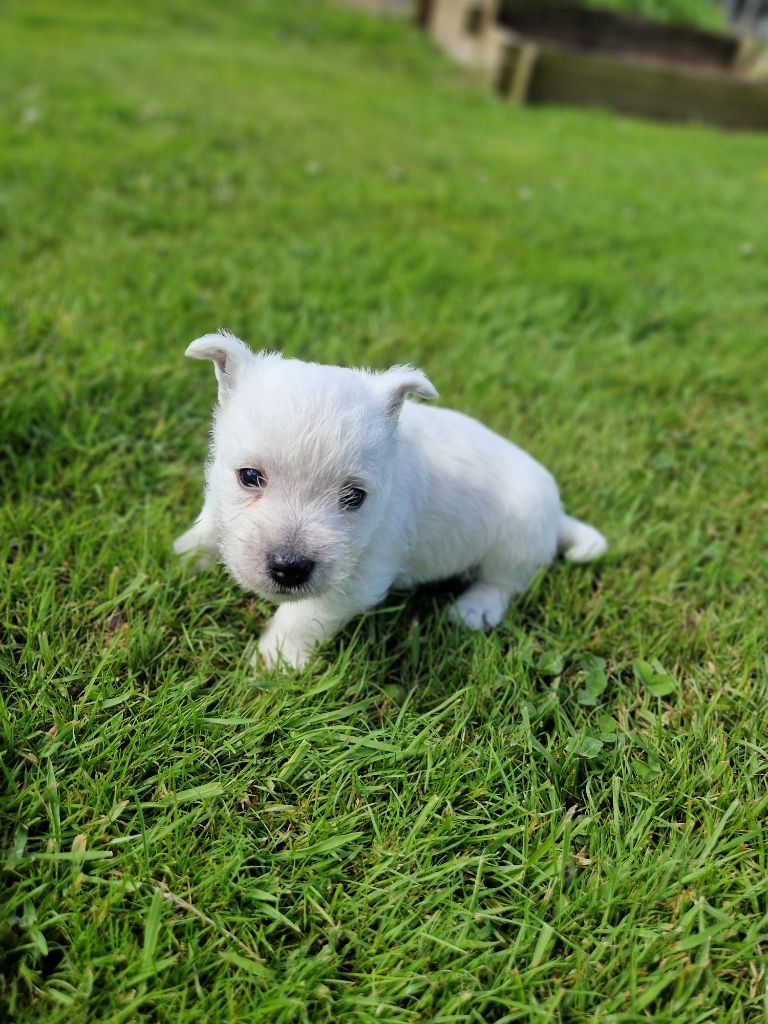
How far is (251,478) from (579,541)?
5.02ft

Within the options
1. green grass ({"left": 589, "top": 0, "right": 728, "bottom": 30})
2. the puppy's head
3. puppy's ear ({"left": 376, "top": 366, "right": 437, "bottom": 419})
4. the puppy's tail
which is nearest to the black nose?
the puppy's head

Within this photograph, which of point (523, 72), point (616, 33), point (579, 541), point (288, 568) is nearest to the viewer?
point (288, 568)

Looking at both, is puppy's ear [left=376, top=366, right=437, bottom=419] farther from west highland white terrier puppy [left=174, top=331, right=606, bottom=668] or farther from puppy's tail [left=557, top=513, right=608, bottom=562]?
puppy's tail [left=557, top=513, right=608, bottom=562]

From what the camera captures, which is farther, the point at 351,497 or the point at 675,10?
the point at 675,10

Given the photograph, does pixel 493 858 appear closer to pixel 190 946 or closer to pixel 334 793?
pixel 334 793

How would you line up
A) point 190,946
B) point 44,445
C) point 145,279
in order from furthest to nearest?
point 145,279 → point 44,445 → point 190,946

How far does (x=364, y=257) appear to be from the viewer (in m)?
5.11

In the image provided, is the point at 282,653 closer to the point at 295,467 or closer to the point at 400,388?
the point at 295,467

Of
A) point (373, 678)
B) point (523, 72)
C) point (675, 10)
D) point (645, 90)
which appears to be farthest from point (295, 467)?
point (675, 10)

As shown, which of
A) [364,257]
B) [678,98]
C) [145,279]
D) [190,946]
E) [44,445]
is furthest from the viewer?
[678,98]

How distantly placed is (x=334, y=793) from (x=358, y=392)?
1166 mm

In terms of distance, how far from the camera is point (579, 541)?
296cm

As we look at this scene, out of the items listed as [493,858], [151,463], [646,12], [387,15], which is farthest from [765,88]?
[493,858]

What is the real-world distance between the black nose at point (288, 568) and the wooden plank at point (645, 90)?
35.8 feet
